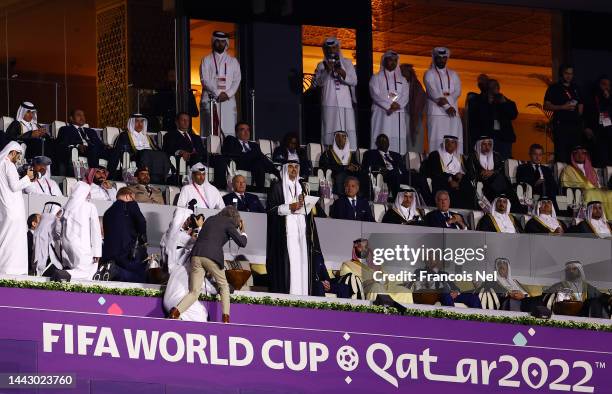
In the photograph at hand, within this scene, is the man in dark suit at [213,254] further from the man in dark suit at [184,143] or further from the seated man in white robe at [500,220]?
the seated man in white robe at [500,220]

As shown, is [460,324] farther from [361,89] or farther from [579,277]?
[361,89]

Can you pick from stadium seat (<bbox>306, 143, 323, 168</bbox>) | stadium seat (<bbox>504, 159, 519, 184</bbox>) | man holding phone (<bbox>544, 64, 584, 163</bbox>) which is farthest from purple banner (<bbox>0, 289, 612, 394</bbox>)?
man holding phone (<bbox>544, 64, 584, 163</bbox>)

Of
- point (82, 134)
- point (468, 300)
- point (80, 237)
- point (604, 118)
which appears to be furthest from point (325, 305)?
point (604, 118)

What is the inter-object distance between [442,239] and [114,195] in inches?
148

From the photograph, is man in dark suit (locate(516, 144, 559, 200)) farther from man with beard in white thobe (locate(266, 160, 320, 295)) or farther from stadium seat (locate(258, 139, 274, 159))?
man with beard in white thobe (locate(266, 160, 320, 295))

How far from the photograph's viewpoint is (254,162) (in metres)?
24.0

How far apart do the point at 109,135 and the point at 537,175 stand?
18.5ft

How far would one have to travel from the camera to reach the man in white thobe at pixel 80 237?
20391mm

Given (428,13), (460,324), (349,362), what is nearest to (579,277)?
(460,324)

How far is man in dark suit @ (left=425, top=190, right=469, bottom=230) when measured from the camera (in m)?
23.5

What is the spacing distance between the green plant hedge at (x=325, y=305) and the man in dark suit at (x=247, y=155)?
10.2 feet

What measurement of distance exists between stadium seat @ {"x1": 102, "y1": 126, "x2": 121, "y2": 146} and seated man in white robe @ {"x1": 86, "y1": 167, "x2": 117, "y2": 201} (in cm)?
155

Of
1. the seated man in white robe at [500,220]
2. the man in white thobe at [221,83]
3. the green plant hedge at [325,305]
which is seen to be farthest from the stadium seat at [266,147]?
the green plant hedge at [325,305]

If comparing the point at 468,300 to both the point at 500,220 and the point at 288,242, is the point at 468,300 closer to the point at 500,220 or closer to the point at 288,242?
the point at 288,242
